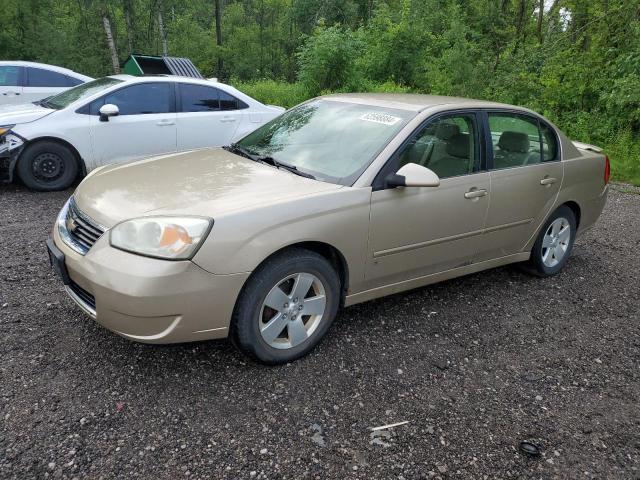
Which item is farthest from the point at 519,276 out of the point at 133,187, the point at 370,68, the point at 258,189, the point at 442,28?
the point at 442,28

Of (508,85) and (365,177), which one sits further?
(508,85)

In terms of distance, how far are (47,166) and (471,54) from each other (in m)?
14.7

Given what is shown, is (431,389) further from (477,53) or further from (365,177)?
(477,53)

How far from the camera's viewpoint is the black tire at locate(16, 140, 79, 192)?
6422 mm

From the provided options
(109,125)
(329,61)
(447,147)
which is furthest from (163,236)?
(329,61)

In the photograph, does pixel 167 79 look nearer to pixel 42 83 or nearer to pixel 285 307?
pixel 42 83

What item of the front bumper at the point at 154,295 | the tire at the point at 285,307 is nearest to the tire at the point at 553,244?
the tire at the point at 285,307

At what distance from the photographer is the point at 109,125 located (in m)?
6.68

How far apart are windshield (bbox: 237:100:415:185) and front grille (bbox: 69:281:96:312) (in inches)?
59.8

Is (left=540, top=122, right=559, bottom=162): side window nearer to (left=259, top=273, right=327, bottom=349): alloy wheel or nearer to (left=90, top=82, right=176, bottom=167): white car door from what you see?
(left=259, top=273, right=327, bottom=349): alloy wheel

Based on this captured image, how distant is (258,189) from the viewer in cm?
312

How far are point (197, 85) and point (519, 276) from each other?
16.5ft

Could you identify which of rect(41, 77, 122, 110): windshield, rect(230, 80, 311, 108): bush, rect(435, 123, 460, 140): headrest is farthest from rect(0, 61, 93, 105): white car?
rect(435, 123, 460, 140): headrest

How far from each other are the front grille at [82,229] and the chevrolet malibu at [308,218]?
1 centimetres
